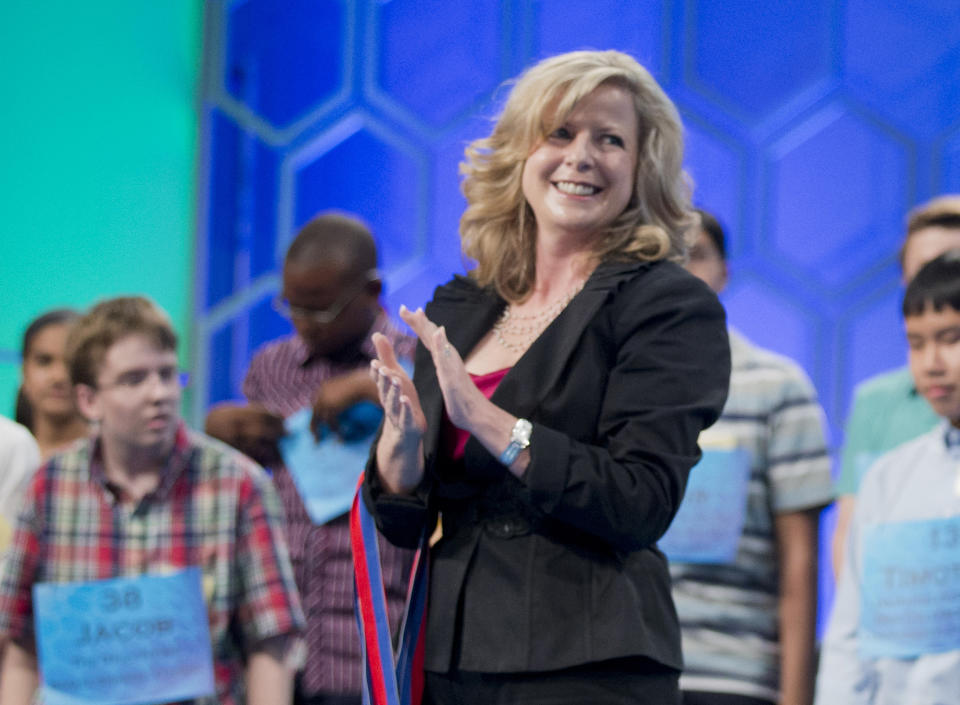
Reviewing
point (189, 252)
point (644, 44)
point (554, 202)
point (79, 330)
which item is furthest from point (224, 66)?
point (554, 202)

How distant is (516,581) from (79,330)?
150 centimetres

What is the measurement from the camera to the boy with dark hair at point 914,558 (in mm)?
2174

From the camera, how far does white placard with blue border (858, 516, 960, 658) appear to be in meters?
2.16

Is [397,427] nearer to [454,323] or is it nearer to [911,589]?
[454,323]

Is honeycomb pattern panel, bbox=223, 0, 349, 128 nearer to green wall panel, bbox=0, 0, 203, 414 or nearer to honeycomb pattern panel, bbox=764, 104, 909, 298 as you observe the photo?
green wall panel, bbox=0, 0, 203, 414

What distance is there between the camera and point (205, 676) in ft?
7.76

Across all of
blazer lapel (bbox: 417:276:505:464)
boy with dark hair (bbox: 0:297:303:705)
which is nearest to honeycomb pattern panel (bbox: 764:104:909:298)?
boy with dark hair (bbox: 0:297:303:705)

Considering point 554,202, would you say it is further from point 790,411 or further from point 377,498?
point 790,411

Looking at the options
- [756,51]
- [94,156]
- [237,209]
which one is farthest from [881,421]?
[94,156]

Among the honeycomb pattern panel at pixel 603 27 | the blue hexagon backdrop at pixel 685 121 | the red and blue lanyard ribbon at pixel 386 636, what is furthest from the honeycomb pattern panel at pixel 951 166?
the red and blue lanyard ribbon at pixel 386 636

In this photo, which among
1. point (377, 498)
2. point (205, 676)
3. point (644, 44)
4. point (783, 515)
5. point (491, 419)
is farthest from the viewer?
point (644, 44)

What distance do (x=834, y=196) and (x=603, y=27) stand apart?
93 cm

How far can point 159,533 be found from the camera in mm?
2490

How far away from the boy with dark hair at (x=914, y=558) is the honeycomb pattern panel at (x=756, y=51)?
180 cm
